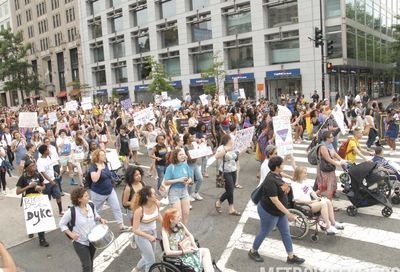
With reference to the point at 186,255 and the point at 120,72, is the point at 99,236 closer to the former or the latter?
the point at 186,255

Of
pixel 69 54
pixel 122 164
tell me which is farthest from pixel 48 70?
pixel 122 164

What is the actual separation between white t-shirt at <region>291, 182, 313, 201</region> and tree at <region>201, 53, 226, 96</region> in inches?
1263

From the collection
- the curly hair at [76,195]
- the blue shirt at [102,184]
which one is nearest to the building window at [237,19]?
the blue shirt at [102,184]

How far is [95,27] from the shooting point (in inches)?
2392

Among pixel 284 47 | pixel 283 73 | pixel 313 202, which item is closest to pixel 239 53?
pixel 284 47

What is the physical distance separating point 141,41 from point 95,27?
457 inches

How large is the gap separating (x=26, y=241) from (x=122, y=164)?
4.79 metres

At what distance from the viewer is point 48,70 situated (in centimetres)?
7581

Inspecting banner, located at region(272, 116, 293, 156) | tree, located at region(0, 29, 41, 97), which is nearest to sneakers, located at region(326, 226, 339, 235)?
banner, located at region(272, 116, 293, 156)

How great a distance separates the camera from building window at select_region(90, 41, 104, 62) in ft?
199

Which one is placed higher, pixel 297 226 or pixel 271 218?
pixel 271 218

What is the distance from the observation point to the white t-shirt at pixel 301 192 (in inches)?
277

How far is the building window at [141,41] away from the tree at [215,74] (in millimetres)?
12854

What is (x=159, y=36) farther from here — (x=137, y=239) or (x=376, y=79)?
(x=137, y=239)
